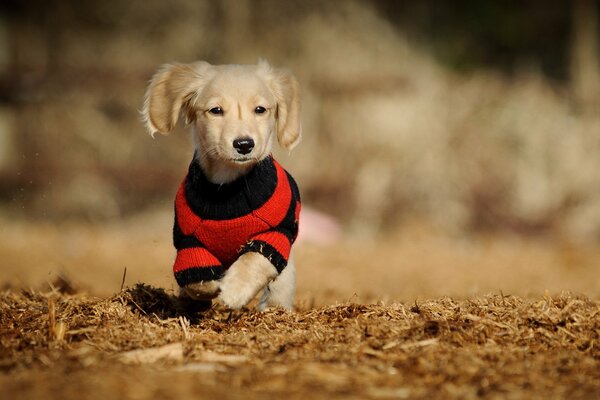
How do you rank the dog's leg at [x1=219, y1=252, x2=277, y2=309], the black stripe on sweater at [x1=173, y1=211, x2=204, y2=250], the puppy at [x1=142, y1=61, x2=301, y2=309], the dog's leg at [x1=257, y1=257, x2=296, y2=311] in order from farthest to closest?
Result: the dog's leg at [x1=257, y1=257, x2=296, y2=311], the black stripe on sweater at [x1=173, y1=211, x2=204, y2=250], the puppy at [x1=142, y1=61, x2=301, y2=309], the dog's leg at [x1=219, y1=252, x2=277, y2=309]

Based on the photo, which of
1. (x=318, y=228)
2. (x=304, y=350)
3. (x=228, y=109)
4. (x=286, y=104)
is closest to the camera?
(x=304, y=350)

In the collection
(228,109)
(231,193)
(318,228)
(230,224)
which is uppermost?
(228,109)

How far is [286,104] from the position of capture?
4.27 metres

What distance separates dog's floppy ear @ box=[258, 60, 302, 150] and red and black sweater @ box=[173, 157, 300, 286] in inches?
16.6

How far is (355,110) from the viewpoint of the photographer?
11750 mm

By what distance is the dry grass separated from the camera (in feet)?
8.24

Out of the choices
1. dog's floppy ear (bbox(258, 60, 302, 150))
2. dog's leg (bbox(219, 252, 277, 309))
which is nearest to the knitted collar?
dog's leg (bbox(219, 252, 277, 309))

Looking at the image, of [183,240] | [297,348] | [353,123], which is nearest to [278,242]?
[183,240]

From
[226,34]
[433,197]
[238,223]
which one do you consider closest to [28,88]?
[226,34]

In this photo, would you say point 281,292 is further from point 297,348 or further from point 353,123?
point 353,123

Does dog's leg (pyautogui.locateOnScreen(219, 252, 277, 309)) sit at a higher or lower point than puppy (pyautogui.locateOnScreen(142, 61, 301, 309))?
lower

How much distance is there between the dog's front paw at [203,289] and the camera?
11.8ft

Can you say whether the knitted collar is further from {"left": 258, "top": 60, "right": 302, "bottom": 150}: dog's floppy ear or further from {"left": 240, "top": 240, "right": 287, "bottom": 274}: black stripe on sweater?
{"left": 258, "top": 60, "right": 302, "bottom": 150}: dog's floppy ear

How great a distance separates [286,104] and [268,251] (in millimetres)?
915
